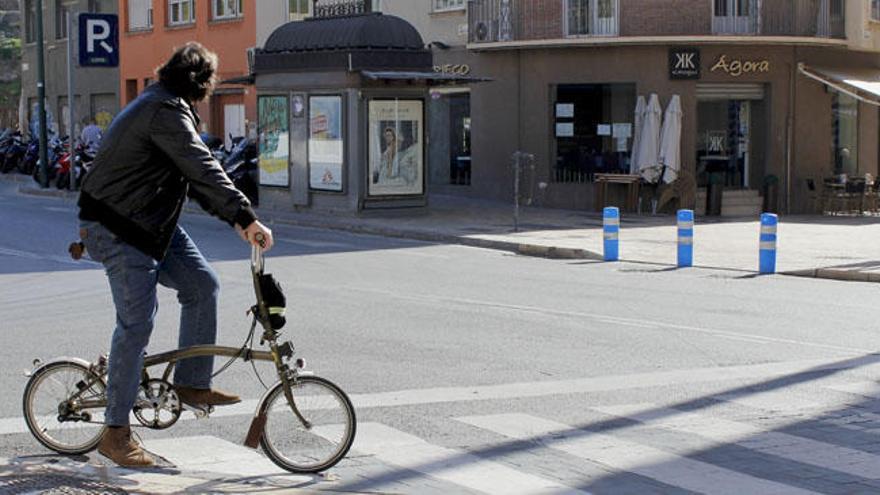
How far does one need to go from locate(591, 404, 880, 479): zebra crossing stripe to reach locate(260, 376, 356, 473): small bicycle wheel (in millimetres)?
2106

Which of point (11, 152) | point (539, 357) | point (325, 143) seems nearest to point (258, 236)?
point (539, 357)

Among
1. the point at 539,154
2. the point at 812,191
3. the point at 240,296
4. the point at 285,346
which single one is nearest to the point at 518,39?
the point at 539,154

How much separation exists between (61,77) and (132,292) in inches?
1706

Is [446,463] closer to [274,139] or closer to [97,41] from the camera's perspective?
[274,139]

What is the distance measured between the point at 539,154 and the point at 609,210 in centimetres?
1071

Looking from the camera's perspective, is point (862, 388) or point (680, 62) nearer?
point (862, 388)

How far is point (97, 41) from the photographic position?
3175 cm

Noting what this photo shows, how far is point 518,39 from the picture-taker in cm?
2966

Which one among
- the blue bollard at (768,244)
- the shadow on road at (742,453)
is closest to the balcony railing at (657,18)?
the blue bollard at (768,244)

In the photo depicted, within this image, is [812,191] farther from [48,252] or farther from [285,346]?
[285,346]

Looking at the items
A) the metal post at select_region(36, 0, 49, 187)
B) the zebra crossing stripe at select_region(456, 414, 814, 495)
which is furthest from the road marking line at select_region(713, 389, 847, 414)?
the metal post at select_region(36, 0, 49, 187)

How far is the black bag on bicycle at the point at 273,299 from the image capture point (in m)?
6.59

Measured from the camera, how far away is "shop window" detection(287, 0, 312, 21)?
36500mm

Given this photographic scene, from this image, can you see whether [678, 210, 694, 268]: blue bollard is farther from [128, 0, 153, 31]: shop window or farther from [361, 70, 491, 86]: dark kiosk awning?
[128, 0, 153, 31]: shop window
